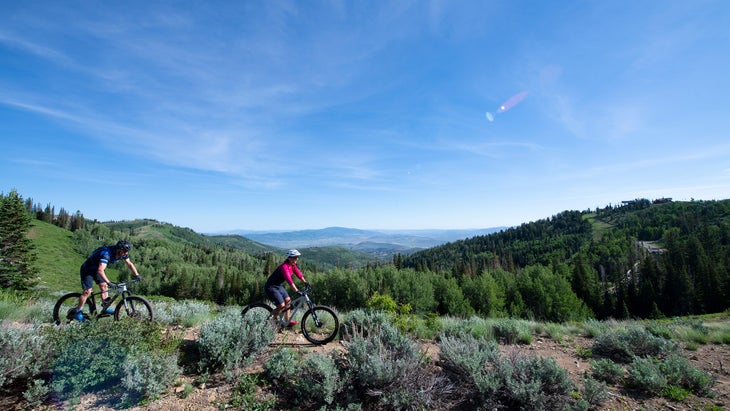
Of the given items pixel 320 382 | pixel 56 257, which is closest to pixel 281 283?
pixel 320 382

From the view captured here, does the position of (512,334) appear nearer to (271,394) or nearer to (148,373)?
(271,394)

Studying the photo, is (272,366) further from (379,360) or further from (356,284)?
(356,284)

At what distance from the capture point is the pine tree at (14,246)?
40.7m

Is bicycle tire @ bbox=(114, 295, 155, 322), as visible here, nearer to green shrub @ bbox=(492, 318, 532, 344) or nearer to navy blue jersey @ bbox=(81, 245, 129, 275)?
navy blue jersey @ bbox=(81, 245, 129, 275)

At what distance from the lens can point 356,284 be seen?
5650cm

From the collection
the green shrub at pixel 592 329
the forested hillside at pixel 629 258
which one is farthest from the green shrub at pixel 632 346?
the forested hillside at pixel 629 258

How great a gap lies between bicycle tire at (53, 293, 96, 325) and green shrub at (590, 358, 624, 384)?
12374mm

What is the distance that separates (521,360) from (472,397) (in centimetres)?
135

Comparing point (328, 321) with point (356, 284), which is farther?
point (356, 284)

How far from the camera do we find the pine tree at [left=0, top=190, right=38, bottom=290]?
4072 cm

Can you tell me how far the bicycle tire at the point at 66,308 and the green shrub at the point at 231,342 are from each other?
388 centimetres

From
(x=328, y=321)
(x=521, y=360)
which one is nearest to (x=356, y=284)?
(x=328, y=321)

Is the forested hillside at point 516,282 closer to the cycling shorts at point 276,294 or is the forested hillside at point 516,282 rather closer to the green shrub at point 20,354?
the cycling shorts at point 276,294

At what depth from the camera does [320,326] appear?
24.9 ft
